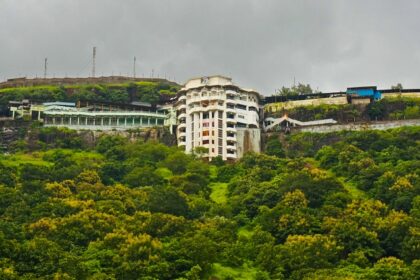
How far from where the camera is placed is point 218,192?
77.0 m

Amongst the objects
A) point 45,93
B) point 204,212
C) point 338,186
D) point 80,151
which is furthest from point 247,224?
point 45,93

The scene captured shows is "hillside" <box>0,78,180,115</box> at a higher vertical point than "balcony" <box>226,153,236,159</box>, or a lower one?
higher

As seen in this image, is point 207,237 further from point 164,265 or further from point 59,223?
point 59,223

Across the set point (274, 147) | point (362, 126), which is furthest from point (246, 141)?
point (362, 126)

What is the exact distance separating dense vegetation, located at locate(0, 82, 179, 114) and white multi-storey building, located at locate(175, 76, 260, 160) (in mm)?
14056

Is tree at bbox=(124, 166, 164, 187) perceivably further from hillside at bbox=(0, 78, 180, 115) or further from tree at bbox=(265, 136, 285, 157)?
hillside at bbox=(0, 78, 180, 115)

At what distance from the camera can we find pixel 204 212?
2689 inches

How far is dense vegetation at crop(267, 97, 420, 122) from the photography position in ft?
311

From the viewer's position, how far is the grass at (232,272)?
183ft

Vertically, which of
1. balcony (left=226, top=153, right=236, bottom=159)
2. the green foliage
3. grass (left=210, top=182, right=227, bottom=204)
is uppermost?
the green foliage

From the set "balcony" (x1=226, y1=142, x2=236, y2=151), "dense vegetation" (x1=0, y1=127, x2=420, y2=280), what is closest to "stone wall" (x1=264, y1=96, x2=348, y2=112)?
"dense vegetation" (x1=0, y1=127, x2=420, y2=280)

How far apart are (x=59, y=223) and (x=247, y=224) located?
15.4m

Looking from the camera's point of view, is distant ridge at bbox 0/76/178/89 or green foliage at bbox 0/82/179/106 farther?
distant ridge at bbox 0/76/178/89

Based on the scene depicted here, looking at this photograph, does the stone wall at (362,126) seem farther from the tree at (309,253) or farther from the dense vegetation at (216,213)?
the tree at (309,253)
